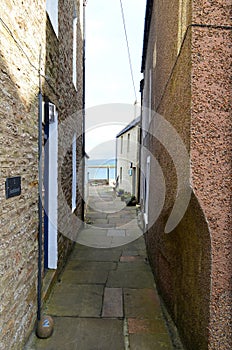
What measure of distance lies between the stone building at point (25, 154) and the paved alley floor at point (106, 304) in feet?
1.31

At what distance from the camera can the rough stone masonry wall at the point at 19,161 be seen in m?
2.22

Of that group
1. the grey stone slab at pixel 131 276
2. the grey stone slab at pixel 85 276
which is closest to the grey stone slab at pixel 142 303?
the grey stone slab at pixel 131 276

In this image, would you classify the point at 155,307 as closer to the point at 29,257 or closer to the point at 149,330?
the point at 149,330

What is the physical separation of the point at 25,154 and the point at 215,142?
6.40 ft

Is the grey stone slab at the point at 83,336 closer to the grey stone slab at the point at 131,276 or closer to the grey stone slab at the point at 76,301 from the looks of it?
the grey stone slab at the point at 76,301

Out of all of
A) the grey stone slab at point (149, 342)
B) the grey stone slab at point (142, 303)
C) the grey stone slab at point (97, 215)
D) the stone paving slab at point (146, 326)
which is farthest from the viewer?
the grey stone slab at point (97, 215)

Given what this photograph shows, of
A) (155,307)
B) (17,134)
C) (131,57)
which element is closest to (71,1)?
(131,57)

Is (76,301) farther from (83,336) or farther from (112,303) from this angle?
(83,336)

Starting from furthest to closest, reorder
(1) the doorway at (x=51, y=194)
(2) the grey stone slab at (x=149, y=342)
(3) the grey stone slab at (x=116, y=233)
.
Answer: (3) the grey stone slab at (x=116, y=233)
(1) the doorway at (x=51, y=194)
(2) the grey stone slab at (x=149, y=342)

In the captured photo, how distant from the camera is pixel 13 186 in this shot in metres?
2.43

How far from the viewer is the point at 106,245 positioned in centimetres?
672

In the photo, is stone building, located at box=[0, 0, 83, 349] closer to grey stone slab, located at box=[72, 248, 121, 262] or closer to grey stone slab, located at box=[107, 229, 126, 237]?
grey stone slab, located at box=[72, 248, 121, 262]

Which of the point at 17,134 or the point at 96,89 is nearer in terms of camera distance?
the point at 17,134

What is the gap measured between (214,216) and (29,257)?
6.84 ft
